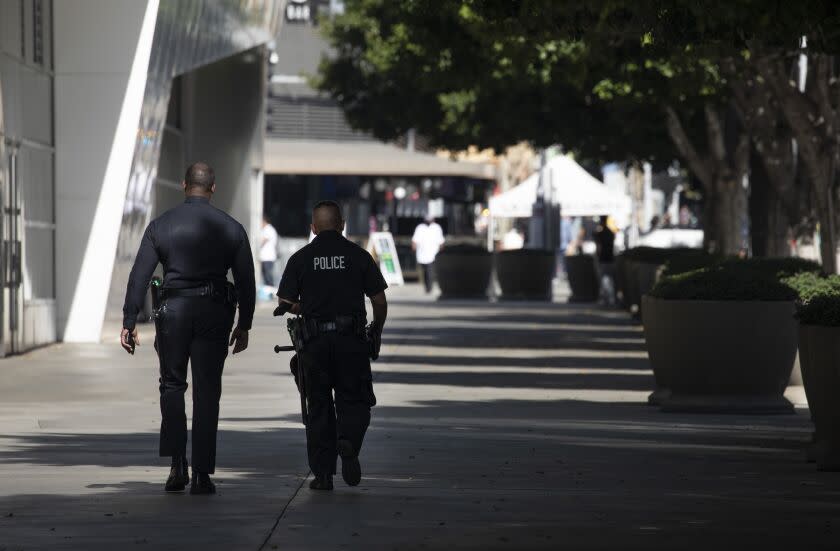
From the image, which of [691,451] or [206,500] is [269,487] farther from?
[691,451]

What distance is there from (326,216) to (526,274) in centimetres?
3126

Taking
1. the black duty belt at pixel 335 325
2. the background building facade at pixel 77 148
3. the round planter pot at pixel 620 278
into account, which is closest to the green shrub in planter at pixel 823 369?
the black duty belt at pixel 335 325

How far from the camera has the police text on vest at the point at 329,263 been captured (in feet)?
34.4

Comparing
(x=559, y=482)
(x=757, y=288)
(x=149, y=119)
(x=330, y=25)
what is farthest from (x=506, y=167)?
(x=559, y=482)

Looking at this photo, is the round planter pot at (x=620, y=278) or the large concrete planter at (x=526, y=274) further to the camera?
the large concrete planter at (x=526, y=274)

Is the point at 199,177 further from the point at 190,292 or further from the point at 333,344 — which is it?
the point at 333,344

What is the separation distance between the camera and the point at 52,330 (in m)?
24.6

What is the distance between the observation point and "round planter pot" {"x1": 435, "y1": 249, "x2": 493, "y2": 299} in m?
41.8

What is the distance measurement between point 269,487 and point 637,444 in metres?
3.31

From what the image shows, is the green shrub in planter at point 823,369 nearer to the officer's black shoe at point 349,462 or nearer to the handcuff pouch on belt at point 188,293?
the officer's black shoe at point 349,462

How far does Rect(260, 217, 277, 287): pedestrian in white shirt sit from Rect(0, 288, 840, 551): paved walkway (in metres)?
20.1

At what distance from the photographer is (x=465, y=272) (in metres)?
41.8

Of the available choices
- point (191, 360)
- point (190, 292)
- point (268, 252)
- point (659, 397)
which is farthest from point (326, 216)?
point (268, 252)

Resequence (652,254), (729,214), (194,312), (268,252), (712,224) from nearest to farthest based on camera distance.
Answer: (194,312) < (652,254) < (729,214) < (712,224) < (268,252)
